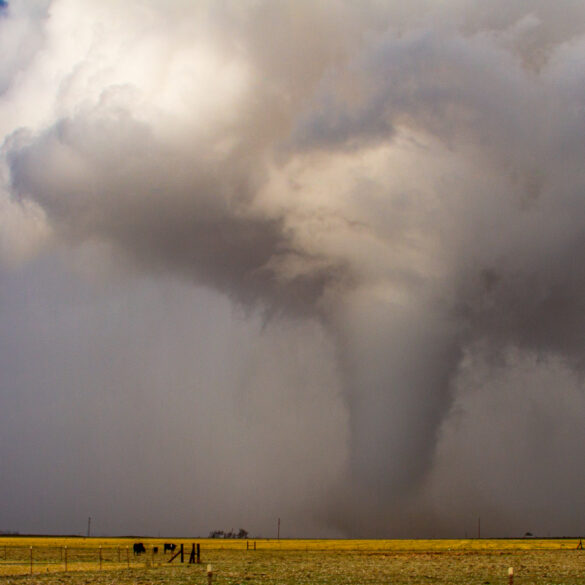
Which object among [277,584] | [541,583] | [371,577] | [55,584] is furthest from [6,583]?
[541,583]

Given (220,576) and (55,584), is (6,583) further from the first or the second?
(220,576)

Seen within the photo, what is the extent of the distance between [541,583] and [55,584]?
31.6 m

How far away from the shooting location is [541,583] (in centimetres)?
4878

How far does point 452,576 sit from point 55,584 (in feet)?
92.2

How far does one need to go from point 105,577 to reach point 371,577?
19252 mm

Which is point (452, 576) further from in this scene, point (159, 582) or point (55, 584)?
point (55, 584)

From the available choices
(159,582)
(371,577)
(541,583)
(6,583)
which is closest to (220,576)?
(159,582)

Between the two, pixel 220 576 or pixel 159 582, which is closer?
pixel 159 582

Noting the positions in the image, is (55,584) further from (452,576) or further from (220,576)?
(452,576)

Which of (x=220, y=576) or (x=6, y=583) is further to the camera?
(x=220, y=576)

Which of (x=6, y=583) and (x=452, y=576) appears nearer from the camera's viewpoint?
(x=6, y=583)

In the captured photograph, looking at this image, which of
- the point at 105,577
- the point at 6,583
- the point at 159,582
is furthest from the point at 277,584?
the point at 6,583

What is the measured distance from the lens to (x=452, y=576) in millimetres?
55875

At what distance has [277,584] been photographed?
4828cm
